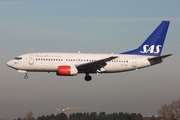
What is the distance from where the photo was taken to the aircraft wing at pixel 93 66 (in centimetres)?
6825

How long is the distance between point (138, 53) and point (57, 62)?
1317cm

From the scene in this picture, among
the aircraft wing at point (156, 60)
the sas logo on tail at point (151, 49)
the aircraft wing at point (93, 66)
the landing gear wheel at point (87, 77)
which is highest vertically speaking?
the sas logo on tail at point (151, 49)

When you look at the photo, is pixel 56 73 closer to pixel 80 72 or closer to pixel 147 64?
pixel 80 72

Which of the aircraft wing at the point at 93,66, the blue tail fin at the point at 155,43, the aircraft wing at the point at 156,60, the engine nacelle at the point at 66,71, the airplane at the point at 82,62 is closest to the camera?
the aircraft wing at the point at 93,66

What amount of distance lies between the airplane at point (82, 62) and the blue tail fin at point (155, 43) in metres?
0.61

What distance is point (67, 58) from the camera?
231 feet

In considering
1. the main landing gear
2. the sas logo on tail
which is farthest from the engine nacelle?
the sas logo on tail

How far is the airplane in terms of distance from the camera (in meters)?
69.6

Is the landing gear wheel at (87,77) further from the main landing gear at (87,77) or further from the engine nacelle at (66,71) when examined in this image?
the engine nacelle at (66,71)

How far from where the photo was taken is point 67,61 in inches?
2766

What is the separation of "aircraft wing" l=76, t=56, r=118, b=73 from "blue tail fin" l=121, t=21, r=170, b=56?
5864 mm

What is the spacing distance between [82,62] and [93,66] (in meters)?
1.81

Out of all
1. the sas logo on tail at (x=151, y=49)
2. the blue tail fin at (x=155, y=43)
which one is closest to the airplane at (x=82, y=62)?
A: the blue tail fin at (x=155, y=43)

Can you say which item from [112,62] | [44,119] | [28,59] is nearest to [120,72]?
[112,62]
